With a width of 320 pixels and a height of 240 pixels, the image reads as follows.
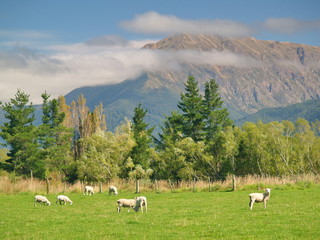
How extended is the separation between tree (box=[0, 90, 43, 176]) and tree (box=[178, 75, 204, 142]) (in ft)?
109

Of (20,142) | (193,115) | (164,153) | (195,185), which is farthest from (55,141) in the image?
(195,185)

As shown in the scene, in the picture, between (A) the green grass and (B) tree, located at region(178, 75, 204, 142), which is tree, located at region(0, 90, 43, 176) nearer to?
(B) tree, located at region(178, 75, 204, 142)

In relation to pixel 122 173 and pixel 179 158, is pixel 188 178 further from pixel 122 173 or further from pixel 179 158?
pixel 122 173

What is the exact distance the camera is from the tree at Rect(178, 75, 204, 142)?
96.1 meters

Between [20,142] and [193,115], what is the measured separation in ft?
127

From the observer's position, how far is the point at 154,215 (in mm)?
27312

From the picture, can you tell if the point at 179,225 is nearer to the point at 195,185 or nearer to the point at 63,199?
the point at 63,199

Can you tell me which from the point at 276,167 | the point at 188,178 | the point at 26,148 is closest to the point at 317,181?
the point at 276,167

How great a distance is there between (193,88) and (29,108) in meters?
38.4

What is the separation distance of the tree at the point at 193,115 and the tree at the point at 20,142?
109ft

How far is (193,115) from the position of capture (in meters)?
98.1

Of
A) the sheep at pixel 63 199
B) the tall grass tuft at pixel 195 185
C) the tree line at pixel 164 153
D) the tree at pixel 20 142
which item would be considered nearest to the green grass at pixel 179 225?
the sheep at pixel 63 199

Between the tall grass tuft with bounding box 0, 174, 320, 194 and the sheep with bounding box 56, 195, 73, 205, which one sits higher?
the sheep with bounding box 56, 195, 73, 205

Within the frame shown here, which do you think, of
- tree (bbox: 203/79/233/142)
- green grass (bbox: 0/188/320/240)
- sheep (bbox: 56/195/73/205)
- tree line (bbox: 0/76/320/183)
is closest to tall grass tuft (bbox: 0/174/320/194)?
tree line (bbox: 0/76/320/183)
